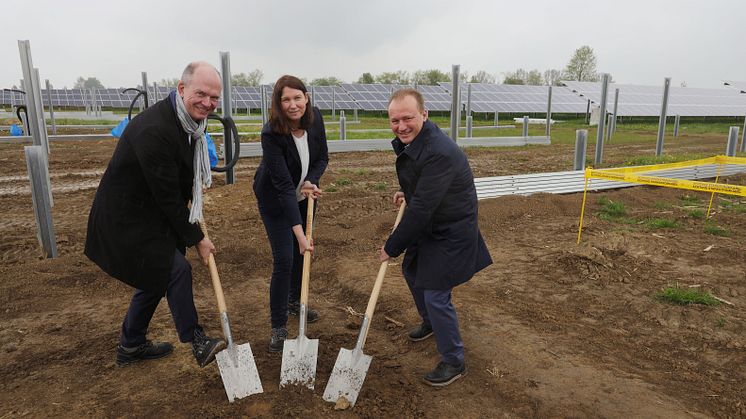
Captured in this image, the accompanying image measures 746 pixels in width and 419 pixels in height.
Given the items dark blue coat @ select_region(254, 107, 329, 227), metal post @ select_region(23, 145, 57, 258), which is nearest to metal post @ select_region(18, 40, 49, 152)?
metal post @ select_region(23, 145, 57, 258)

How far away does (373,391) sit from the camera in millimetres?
2811

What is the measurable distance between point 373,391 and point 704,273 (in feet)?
11.9

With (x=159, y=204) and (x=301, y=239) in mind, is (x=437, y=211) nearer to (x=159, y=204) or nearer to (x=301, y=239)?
(x=301, y=239)

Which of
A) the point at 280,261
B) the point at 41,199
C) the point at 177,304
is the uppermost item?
the point at 41,199

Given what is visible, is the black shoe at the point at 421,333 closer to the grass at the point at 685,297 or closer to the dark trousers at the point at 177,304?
the dark trousers at the point at 177,304

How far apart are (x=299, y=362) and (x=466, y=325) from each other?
1358 millimetres

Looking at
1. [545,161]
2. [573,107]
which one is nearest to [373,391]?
[545,161]

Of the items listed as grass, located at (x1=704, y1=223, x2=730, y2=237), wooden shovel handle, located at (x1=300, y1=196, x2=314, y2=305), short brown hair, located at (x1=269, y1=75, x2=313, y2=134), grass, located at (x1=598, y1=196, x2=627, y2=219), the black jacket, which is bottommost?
grass, located at (x1=704, y1=223, x2=730, y2=237)

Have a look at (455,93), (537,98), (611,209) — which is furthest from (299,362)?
(537,98)

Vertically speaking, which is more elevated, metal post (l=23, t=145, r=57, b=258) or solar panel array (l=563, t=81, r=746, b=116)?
solar panel array (l=563, t=81, r=746, b=116)

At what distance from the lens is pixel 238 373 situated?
2.75 meters

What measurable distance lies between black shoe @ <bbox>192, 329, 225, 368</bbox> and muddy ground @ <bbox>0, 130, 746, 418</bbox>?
0.50 ft

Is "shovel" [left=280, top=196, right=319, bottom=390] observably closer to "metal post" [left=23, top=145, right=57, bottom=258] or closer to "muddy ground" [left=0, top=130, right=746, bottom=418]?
"muddy ground" [left=0, top=130, right=746, bottom=418]

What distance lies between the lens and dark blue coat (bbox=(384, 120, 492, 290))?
2654 mm
